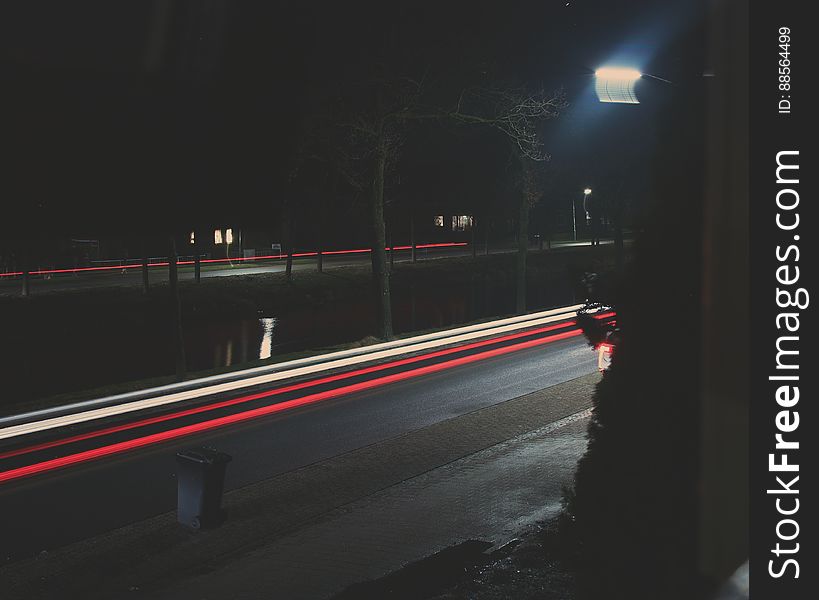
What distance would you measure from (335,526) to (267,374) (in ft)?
23.6

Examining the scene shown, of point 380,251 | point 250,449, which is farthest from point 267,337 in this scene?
point 250,449

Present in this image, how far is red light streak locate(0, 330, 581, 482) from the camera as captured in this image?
433 inches

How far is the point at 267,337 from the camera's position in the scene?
30.5 meters

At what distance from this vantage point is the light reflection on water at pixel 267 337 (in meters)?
27.1

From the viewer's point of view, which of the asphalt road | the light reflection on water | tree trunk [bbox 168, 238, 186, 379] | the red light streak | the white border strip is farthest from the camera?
the light reflection on water

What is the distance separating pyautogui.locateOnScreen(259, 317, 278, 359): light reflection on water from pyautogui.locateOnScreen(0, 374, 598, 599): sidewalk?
1562 centimetres

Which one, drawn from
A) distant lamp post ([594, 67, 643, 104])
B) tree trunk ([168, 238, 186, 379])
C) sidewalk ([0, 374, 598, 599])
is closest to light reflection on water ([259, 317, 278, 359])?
tree trunk ([168, 238, 186, 379])

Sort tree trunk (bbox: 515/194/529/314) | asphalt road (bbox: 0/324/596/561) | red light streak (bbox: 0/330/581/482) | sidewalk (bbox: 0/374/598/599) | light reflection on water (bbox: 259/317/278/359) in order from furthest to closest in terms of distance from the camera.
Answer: tree trunk (bbox: 515/194/529/314) < light reflection on water (bbox: 259/317/278/359) < red light streak (bbox: 0/330/581/482) < asphalt road (bbox: 0/324/596/561) < sidewalk (bbox: 0/374/598/599)

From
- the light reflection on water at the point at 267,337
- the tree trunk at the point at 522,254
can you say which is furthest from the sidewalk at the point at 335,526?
the tree trunk at the point at 522,254

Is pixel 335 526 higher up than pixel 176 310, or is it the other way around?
pixel 176 310

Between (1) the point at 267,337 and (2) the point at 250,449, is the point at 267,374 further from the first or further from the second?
(1) the point at 267,337

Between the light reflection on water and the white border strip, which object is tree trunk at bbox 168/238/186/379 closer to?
the white border strip

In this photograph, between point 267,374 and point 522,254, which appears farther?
point 522,254

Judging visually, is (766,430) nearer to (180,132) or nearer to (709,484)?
(709,484)
